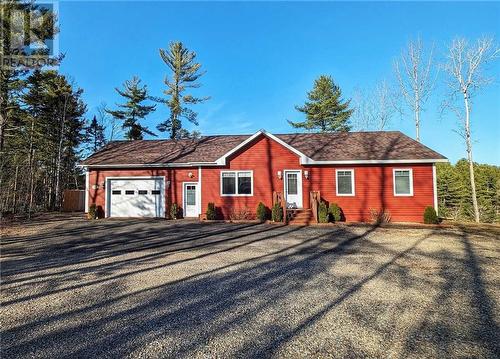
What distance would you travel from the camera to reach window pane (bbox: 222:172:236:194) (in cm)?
1549

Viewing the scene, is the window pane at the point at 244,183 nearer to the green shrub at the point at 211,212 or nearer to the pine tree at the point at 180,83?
the green shrub at the point at 211,212

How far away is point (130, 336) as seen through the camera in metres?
3.40

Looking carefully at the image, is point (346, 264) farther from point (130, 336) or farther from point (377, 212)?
point (377, 212)

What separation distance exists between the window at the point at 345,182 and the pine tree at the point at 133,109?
22.9 metres

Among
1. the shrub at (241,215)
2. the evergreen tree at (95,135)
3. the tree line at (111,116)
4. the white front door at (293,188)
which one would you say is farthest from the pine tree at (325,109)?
the evergreen tree at (95,135)

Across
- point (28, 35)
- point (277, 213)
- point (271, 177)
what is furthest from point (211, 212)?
point (28, 35)

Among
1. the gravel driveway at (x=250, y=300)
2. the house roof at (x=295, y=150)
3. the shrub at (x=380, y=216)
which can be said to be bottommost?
the gravel driveway at (x=250, y=300)

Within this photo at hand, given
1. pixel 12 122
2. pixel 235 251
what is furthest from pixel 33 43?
pixel 235 251

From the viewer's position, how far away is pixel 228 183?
15547 mm

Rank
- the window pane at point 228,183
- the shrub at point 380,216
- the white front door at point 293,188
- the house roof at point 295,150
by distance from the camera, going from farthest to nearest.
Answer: the window pane at point 228,183 → the white front door at point 293,188 → the house roof at point 295,150 → the shrub at point 380,216

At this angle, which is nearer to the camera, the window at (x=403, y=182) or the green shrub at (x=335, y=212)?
the green shrub at (x=335, y=212)

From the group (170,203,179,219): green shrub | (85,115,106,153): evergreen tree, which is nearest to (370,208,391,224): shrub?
(170,203,179,219): green shrub

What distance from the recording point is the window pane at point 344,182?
14875mm

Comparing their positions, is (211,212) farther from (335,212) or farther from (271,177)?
(335,212)
